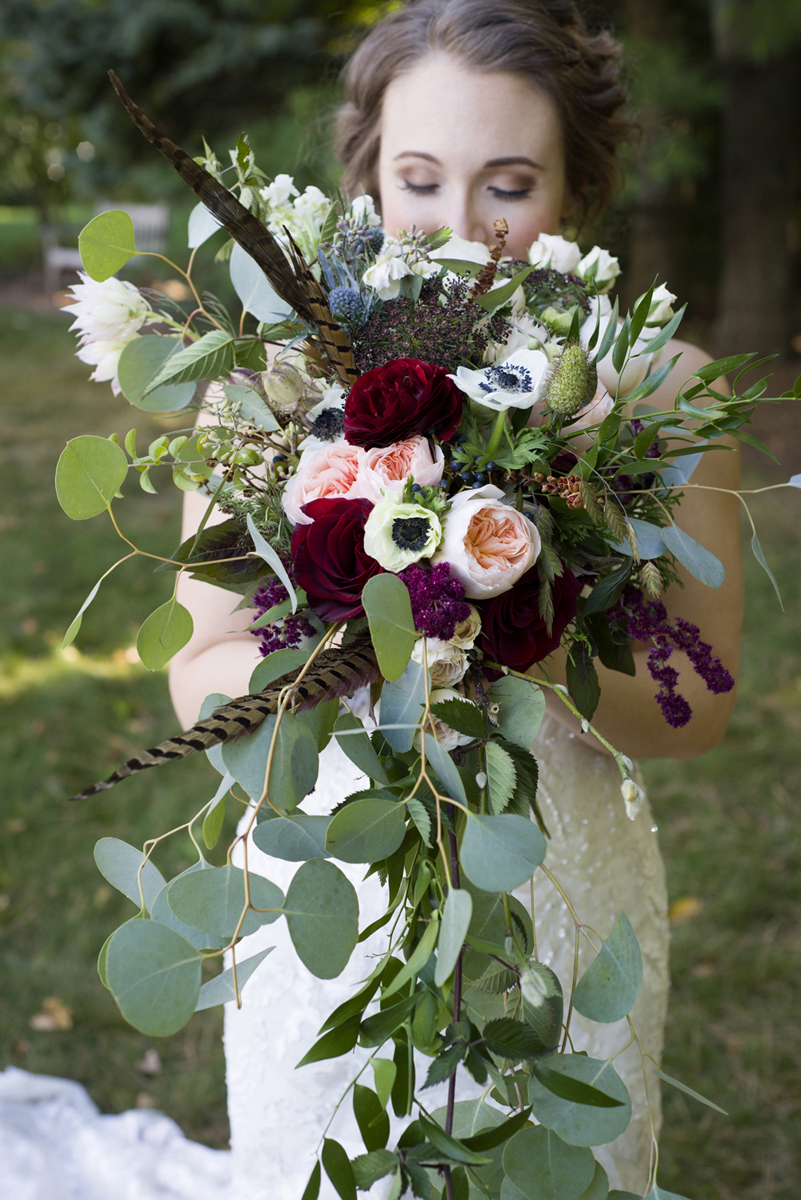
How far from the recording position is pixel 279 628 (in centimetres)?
95

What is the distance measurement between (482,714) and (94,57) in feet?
23.4

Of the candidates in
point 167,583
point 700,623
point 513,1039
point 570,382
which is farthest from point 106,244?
point 167,583

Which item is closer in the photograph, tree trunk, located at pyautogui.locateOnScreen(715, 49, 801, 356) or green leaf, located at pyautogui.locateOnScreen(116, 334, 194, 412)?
green leaf, located at pyautogui.locateOnScreen(116, 334, 194, 412)

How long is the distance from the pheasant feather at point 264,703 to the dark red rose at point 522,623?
4.5 inches

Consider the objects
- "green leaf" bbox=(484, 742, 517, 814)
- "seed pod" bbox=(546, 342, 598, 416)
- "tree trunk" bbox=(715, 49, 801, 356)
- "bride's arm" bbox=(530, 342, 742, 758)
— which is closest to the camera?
"green leaf" bbox=(484, 742, 517, 814)

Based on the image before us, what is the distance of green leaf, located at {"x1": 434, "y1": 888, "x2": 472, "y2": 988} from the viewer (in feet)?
2.29

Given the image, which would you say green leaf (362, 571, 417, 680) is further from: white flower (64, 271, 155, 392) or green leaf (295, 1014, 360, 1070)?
white flower (64, 271, 155, 392)

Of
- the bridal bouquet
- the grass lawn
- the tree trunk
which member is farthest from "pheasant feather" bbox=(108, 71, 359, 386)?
the tree trunk

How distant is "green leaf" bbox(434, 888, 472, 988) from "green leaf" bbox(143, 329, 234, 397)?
571 millimetres

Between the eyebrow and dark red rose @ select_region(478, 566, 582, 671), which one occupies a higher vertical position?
the eyebrow

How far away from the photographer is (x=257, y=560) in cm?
102

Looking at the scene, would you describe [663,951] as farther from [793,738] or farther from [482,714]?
[793,738]

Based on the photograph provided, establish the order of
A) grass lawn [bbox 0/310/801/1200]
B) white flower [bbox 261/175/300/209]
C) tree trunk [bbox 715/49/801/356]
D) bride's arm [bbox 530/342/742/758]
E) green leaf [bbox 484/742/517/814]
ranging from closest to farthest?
1. green leaf [bbox 484/742/517/814]
2. white flower [bbox 261/175/300/209]
3. bride's arm [bbox 530/342/742/758]
4. grass lawn [bbox 0/310/801/1200]
5. tree trunk [bbox 715/49/801/356]

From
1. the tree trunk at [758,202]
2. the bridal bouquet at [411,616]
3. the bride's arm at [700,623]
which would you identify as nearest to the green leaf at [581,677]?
the bridal bouquet at [411,616]
